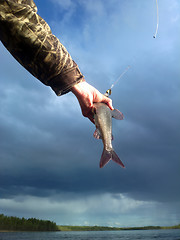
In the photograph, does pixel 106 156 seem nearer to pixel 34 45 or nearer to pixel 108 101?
pixel 108 101

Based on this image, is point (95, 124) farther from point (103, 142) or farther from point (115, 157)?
point (115, 157)

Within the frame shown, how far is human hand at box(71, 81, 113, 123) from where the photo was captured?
13.5 ft

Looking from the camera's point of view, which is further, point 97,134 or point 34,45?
point 97,134

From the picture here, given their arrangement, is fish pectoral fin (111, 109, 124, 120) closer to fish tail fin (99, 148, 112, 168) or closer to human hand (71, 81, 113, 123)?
human hand (71, 81, 113, 123)

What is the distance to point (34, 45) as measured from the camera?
11.3ft

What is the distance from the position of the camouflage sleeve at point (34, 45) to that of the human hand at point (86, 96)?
0.81 ft

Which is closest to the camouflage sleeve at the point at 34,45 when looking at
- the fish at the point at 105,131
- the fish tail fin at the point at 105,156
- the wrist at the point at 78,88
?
the wrist at the point at 78,88

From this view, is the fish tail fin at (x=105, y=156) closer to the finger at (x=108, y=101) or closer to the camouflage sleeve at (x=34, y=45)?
the finger at (x=108, y=101)

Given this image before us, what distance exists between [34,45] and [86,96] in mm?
1292

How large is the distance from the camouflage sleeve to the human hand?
25 cm

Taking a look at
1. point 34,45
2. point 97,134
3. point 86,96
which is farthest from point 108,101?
point 34,45

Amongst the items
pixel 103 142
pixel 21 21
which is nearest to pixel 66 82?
pixel 21 21

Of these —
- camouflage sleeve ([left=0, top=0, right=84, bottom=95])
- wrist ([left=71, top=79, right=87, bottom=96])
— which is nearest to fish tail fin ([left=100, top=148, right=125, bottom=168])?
wrist ([left=71, top=79, right=87, bottom=96])

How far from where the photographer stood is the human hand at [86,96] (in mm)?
4129
